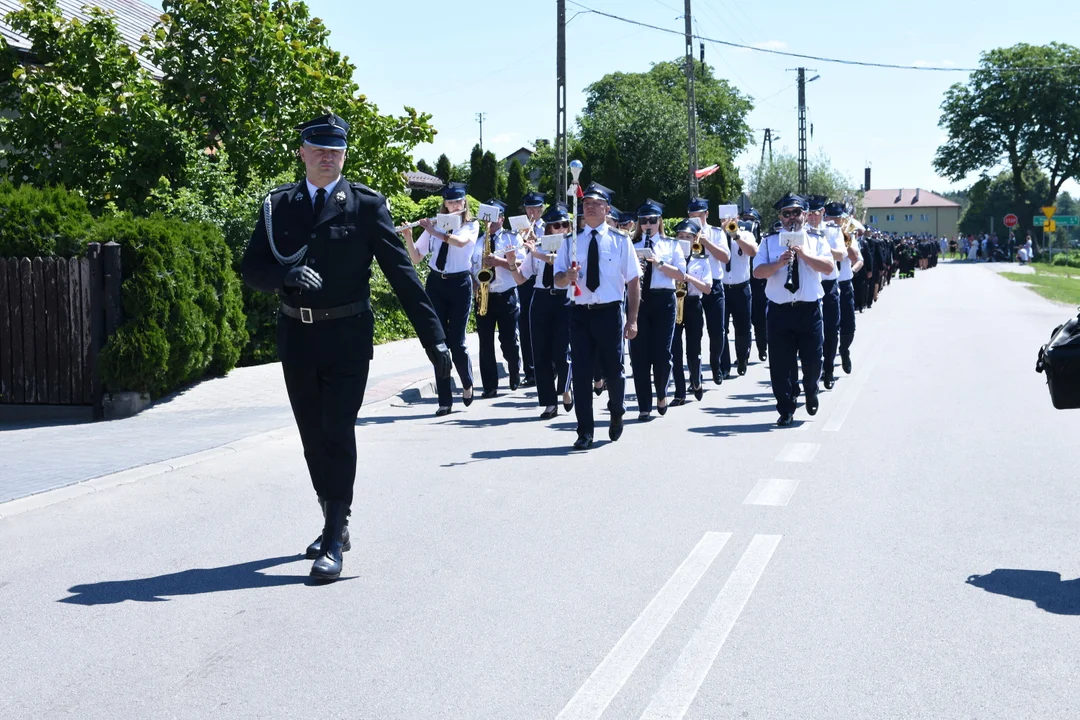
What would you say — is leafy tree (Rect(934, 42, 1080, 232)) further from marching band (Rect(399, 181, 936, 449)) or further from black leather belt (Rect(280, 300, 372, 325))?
black leather belt (Rect(280, 300, 372, 325))

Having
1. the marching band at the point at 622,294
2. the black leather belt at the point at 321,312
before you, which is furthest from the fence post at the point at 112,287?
the black leather belt at the point at 321,312

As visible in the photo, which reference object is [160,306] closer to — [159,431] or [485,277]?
[159,431]

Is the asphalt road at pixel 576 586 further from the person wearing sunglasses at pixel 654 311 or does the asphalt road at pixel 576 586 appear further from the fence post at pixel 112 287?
the fence post at pixel 112 287

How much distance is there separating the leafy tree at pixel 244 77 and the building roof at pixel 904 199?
158 metres

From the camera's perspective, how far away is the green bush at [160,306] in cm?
1194

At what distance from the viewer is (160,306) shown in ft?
40.0

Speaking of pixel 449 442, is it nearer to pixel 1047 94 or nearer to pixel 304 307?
pixel 304 307

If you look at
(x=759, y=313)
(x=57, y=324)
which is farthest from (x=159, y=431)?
(x=759, y=313)

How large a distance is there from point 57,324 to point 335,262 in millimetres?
7086

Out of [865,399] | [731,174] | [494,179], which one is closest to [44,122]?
[865,399]

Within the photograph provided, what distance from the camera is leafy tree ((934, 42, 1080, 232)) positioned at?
9125 centimetres

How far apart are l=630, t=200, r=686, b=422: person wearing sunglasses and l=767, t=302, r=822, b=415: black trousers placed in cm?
93

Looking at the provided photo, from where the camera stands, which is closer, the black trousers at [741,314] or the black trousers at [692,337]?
the black trousers at [692,337]

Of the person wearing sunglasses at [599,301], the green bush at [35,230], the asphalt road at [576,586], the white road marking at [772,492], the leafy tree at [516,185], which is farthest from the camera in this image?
the leafy tree at [516,185]
